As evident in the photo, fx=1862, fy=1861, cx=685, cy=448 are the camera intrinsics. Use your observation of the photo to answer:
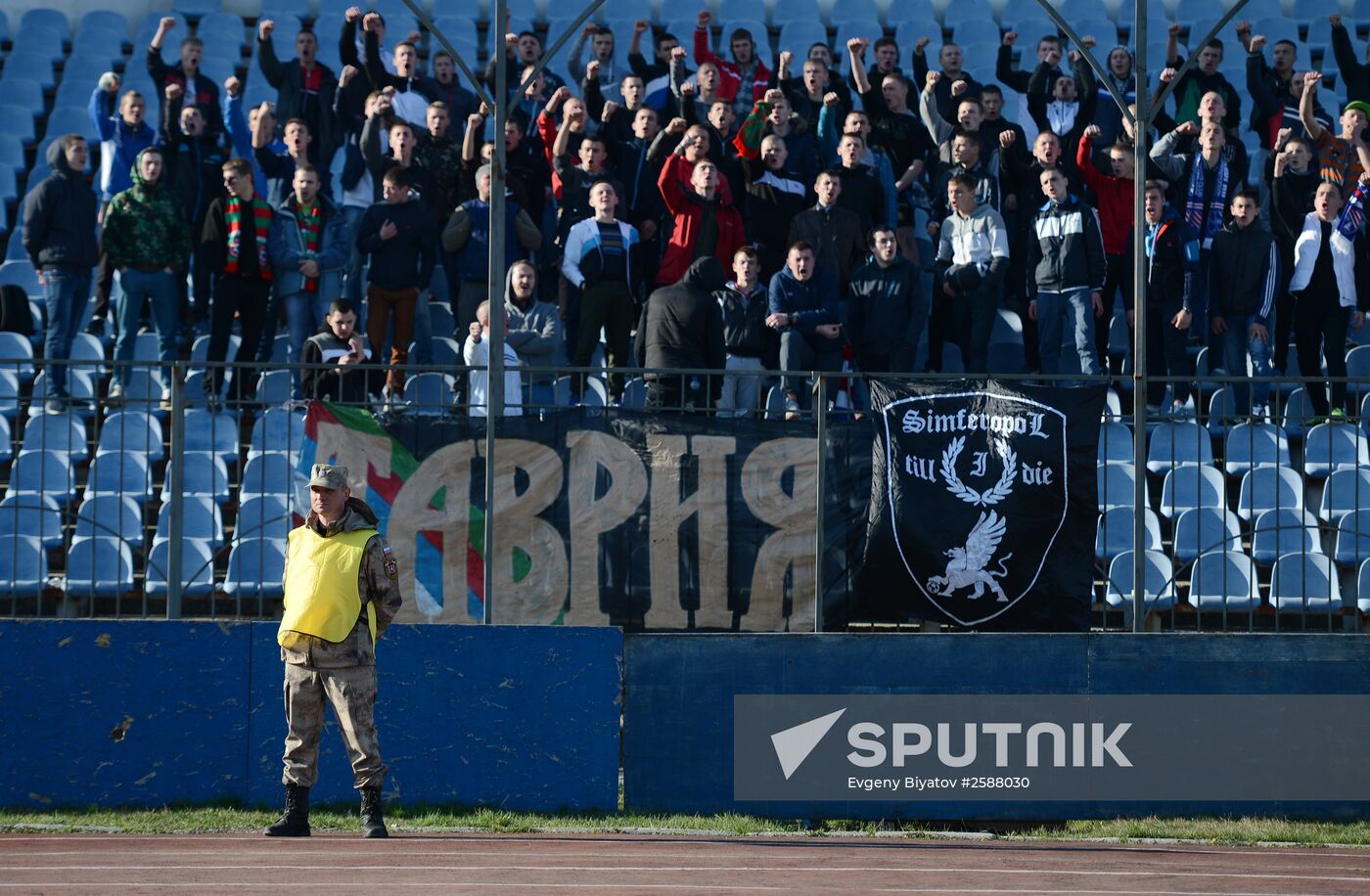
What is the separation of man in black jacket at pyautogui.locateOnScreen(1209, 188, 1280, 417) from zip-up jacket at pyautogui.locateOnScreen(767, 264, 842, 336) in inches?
130

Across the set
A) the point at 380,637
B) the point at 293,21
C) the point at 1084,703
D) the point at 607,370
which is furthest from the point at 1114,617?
the point at 293,21

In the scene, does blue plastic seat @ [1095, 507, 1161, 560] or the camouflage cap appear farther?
blue plastic seat @ [1095, 507, 1161, 560]

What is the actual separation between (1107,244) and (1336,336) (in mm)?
1974

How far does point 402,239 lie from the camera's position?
14.9m

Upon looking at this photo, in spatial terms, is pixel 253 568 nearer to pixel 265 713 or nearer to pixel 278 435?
pixel 278 435

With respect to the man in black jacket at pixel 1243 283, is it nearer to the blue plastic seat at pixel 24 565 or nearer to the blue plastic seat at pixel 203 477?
the blue plastic seat at pixel 203 477

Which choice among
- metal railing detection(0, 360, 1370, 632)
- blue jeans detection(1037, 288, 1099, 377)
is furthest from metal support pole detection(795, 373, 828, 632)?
blue jeans detection(1037, 288, 1099, 377)

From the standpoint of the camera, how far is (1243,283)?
1478 cm

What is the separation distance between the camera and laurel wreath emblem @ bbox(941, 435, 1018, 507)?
10930 mm

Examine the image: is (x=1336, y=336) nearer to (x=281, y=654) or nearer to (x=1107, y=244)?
(x=1107, y=244)

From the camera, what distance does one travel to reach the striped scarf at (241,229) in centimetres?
1471

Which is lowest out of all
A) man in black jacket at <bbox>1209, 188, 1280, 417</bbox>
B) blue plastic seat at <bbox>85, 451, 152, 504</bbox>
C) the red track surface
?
the red track surface

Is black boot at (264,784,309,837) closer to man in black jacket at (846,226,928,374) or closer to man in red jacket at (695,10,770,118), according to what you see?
man in black jacket at (846,226,928,374)

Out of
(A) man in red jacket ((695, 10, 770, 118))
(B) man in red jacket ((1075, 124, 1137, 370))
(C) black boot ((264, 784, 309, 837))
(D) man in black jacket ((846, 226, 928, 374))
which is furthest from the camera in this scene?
(A) man in red jacket ((695, 10, 770, 118))
